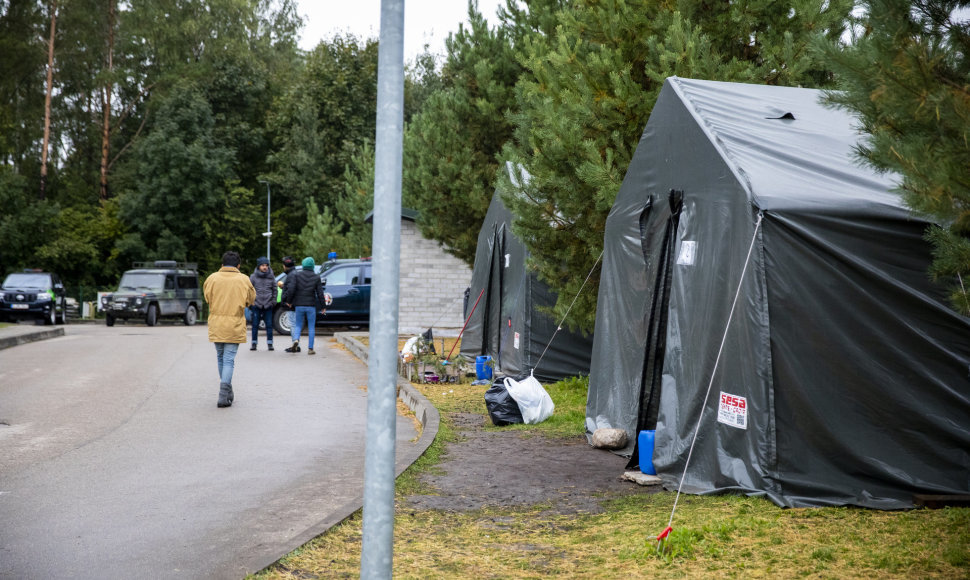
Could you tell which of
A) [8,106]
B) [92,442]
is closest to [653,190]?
[92,442]

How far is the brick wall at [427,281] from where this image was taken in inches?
902

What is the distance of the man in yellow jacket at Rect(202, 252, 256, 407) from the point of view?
10.8 metres

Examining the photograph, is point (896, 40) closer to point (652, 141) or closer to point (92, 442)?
point (652, 141)

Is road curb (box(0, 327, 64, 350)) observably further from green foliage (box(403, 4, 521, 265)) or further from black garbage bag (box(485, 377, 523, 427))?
black garbage bag (box(485, 377, 523, 427))

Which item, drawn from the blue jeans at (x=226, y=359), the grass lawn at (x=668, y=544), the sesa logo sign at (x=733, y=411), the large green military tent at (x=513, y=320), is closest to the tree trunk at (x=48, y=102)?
the large green military tent at (x=513, y=320)

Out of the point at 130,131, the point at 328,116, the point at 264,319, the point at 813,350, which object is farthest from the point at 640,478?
the point at 130,131

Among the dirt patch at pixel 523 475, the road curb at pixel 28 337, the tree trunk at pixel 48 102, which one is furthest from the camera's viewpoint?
the tree trunk at pixel 48 102

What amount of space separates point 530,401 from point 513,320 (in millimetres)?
3748

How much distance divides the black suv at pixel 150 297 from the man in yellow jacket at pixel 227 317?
1927 centimetres

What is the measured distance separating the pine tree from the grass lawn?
149cm

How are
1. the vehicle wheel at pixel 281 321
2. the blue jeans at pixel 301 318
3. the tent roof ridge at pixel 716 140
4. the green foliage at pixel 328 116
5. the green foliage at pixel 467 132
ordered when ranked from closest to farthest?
the tent roof ridge at pixel 716 140 → the blue jeans at pixel 301 318 → the green foliage at pixel 467 132 → the vehicle wheel at pixel 281 321 → the green foliage at pixel 328 116

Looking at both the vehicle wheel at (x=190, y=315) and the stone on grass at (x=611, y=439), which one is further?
the vehicle wheel at (x=190, y=315)

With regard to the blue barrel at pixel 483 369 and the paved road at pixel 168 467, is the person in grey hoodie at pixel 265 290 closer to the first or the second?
the paved road at pixel 168 467

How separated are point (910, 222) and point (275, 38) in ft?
176
